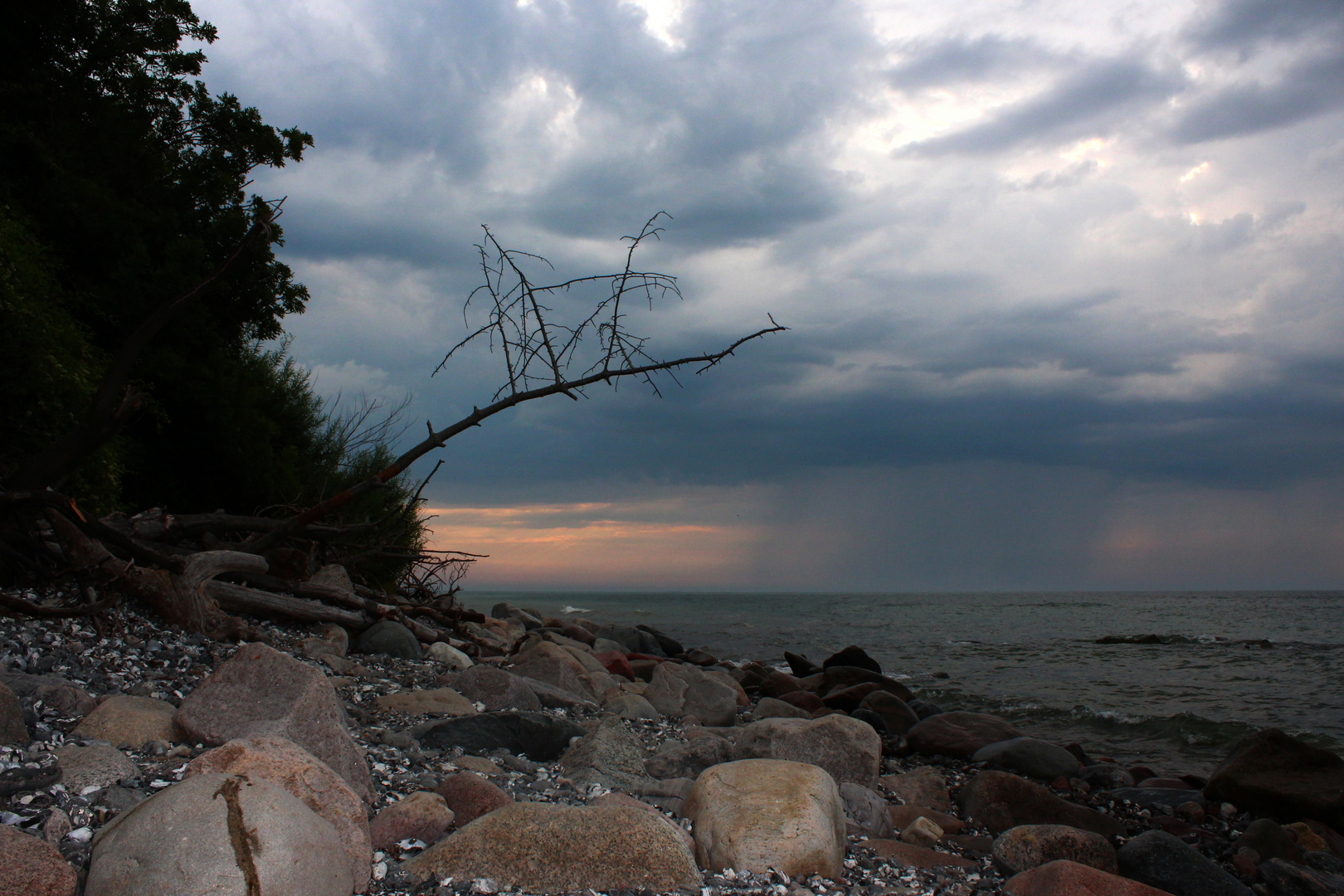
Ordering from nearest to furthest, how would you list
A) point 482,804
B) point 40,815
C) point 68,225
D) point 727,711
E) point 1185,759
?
point 40,815 → point 482,804 → point 727,711 → point 1185,759 → point 68,225

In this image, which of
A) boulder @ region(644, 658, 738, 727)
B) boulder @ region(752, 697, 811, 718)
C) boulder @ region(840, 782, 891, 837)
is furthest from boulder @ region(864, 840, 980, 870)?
boulder @ region(752, 697, 811, 718)

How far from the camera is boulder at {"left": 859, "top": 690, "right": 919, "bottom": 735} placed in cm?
1002

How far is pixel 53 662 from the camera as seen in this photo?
484 cm

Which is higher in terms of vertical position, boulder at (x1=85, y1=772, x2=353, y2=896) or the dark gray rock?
boulder at (x1=85, y1=772, x2=353, y2=896)

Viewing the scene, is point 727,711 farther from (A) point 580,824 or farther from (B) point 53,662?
(B) point 53,662

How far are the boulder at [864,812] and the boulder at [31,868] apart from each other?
3875 mm

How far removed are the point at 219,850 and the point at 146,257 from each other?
45.2 feet

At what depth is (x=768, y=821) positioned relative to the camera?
147 inches

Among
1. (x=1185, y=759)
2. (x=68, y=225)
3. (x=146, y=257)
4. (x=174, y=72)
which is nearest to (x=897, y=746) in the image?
(x=1185, y=759)

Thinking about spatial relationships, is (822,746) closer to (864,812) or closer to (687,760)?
(864,812)

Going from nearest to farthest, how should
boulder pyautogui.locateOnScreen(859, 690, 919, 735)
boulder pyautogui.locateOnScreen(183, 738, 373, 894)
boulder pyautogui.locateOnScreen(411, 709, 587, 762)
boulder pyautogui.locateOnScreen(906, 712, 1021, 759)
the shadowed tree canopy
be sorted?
1. boulder pyautogui.locateOnScreen(183, 738, 373, 894)
2. boulder pyautogui.locateOnScreen(411, 709, 587, 762)
3. boulder pyautogui.locateOnScreen(906, 712, 1021, 759)
4. boulder pyautogui.locateOnScreen(859, 690, 919, 735)
5. the shadowed tree canopy

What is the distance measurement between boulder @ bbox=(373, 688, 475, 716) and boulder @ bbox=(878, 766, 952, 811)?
135 inches

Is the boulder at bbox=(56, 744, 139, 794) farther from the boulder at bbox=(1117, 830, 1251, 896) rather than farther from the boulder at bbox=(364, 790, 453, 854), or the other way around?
the boulder at bbox=(1117, 830, 1251, 896)

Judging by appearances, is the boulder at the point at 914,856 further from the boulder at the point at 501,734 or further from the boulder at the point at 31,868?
the boulder at the point at 31,868
